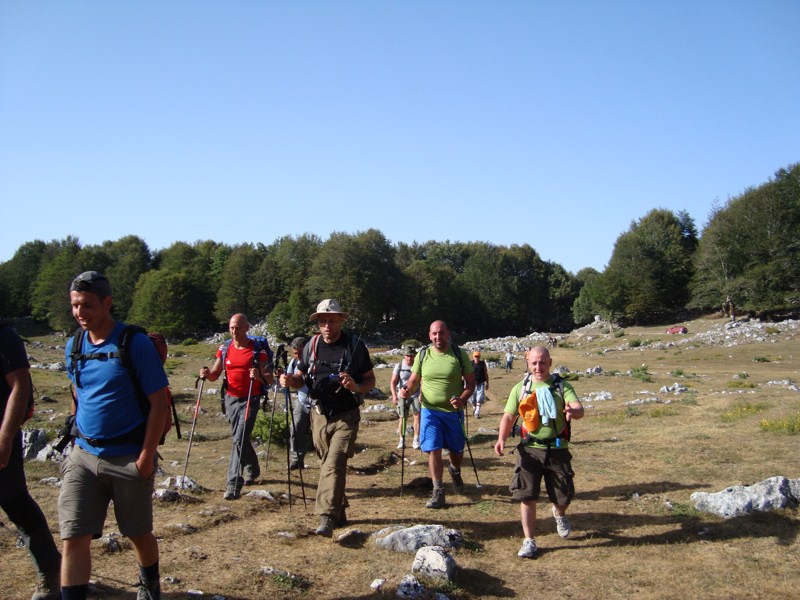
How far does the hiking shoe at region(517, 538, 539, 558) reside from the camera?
607 centimetres

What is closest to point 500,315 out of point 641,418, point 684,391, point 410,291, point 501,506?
point 410,291

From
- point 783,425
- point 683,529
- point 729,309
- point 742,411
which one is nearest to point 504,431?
point 683,529

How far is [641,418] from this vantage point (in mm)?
14633

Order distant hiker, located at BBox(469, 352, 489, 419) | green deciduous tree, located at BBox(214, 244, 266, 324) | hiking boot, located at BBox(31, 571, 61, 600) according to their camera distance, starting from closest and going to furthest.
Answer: hiking boot, located at BBox(31, 571, 61, 600) → distant hiker, located at BBox(469, 352, 489, 419) → green deciduous tree, located at BBox(214, 244, 266, 324)

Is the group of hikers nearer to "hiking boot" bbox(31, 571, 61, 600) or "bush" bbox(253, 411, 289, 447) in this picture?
"hiking boot" bbox(31, 571, 61, 600)

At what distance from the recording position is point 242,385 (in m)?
8.49

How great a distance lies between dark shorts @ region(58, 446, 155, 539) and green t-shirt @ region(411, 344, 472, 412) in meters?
4.20

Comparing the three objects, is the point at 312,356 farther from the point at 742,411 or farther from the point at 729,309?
the point at 729,309

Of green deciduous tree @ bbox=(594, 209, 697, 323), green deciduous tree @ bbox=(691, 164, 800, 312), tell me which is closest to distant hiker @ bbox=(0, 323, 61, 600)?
green deciduous tree @ bbox=(691, 164, 800, 312)

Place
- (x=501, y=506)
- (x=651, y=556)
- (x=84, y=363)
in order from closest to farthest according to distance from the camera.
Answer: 1. (x=84, y=363)
2. (x=651, y=556)
3. (x=501, y=506)

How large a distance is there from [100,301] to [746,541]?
6480mm

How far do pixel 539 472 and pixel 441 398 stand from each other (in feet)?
5.99

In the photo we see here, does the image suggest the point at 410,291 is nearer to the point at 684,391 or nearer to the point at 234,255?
the point at 234,255

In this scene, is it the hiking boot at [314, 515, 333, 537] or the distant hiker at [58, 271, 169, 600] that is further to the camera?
the hiking boot at [314, 515, 333, 537]
